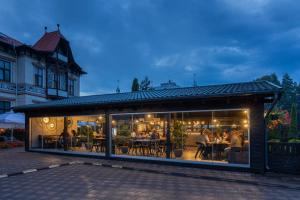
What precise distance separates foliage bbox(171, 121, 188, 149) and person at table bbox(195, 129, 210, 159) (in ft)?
2.27

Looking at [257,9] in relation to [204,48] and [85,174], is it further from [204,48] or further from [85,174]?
[204,48]

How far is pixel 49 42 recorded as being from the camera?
82.2 feet

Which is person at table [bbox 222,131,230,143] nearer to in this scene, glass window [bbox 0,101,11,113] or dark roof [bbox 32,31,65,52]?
glass window [bbox 0,101,11,113]

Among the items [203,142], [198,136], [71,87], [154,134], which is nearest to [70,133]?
[154,134]

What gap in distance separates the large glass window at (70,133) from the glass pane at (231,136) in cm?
595

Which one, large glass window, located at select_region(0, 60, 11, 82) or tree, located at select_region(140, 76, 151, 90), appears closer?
large glass window, located at select_region(0, 60, 11, 82)

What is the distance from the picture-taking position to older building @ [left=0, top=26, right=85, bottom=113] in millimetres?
20594

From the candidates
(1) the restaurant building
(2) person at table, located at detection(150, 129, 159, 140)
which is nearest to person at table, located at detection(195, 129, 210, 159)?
(1) the restaurant building

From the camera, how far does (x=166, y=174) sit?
8727mm

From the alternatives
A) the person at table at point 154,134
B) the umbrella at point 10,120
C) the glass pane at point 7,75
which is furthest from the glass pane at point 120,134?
the glass pane at point 7,75

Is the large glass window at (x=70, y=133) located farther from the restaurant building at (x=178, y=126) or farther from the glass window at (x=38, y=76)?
the glass window at (x=38, y=76)

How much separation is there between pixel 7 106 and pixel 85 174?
51.2 feet

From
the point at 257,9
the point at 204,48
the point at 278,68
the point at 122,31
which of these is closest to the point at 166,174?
the point at 257,9

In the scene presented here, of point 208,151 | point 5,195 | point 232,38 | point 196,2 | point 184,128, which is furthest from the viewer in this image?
point 232,38
